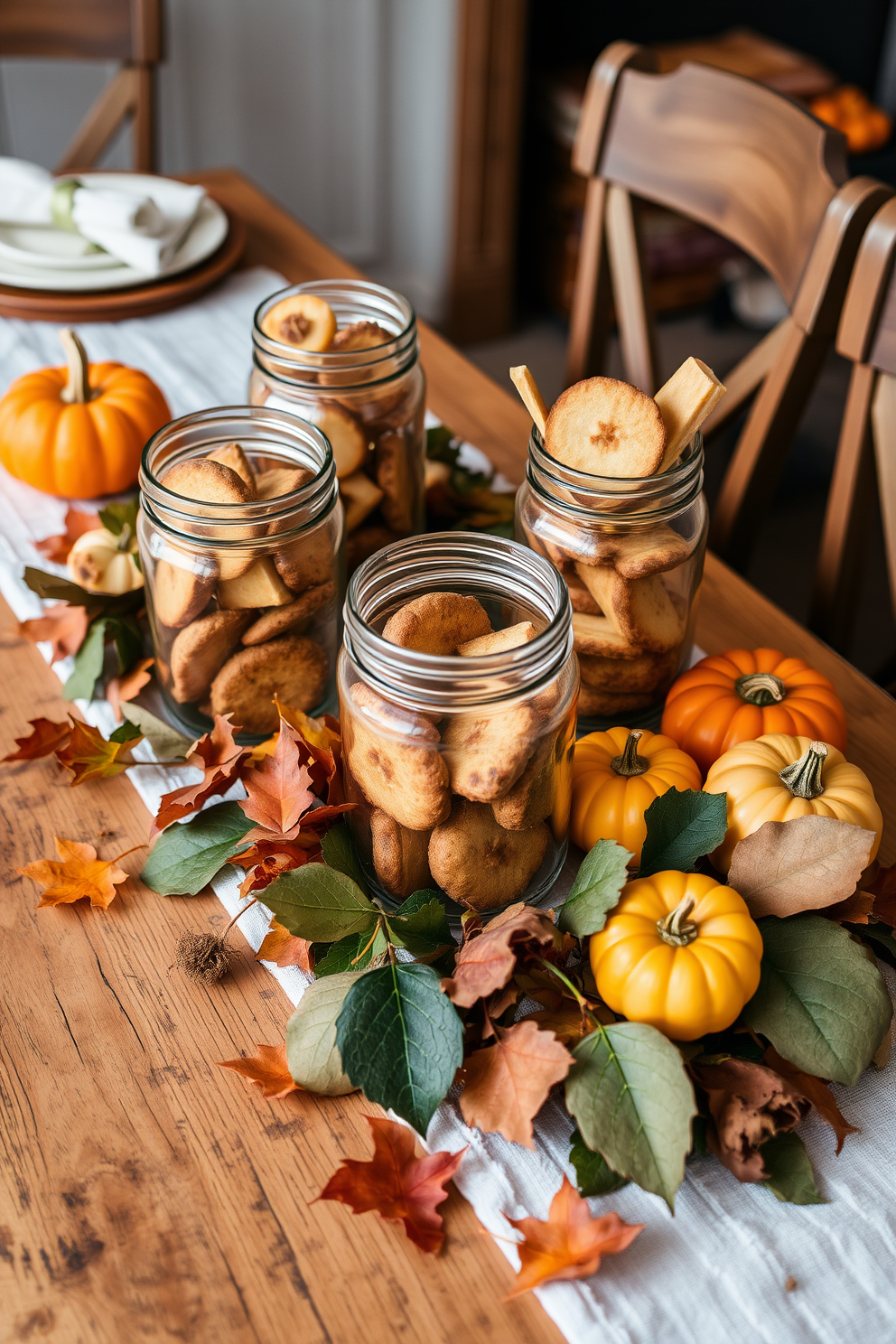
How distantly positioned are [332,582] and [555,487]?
0.55ft

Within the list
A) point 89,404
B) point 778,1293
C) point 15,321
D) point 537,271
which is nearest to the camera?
point 778,1293

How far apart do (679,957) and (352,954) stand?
0.18 metres

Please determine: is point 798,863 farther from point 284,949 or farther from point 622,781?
point 284,949

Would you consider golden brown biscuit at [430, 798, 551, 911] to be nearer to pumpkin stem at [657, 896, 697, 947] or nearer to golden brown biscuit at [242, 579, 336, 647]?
pumpkin stem at [657, 896, 697, 947]

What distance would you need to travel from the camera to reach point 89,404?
3.37ft

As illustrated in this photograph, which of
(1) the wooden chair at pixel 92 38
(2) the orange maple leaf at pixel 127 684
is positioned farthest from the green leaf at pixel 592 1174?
(1) the wooden chair at pixel 92 38

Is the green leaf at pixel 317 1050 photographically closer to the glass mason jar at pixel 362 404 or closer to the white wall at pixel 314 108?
the glass mason jar at pixel 362 404

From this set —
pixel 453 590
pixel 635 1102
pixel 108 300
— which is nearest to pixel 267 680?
pixel 453 590

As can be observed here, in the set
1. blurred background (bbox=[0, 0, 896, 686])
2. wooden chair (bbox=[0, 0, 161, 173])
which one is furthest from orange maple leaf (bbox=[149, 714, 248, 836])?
blurred background (bbox=[0, 0, 896, 686])

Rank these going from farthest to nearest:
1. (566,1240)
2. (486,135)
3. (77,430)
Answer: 1. (486,135)
2. (77,430)
3. (566,1240)

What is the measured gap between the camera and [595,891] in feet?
1.95

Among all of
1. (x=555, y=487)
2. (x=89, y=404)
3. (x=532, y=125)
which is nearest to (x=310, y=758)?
(x=555, y=487)

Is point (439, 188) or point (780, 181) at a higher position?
point (780, 181)

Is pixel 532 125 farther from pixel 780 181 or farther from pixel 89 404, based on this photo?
pixel 89 404
